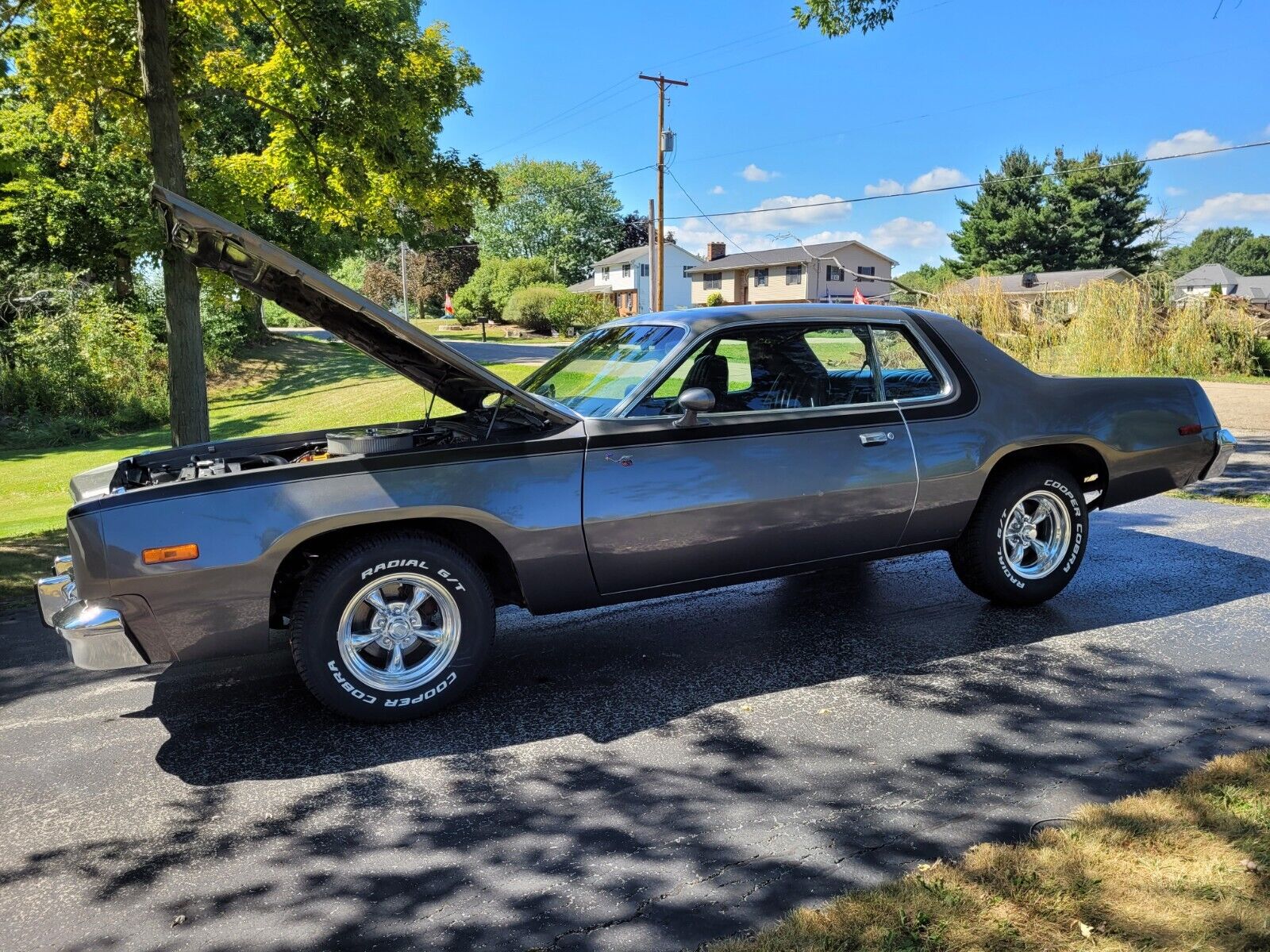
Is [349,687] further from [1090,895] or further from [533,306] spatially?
[533,306]

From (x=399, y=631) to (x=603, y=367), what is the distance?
1.69 m

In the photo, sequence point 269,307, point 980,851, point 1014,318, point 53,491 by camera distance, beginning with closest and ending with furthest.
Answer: point 980,851 < point 53,491 < point 1014,318 < point 269,307

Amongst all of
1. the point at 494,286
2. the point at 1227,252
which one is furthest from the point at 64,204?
the point at 1227,252

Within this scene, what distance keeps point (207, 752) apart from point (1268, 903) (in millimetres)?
3689

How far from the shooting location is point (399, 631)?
4012mm

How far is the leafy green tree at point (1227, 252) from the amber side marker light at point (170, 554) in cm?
13491

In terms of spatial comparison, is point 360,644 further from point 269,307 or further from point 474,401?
point 269,307

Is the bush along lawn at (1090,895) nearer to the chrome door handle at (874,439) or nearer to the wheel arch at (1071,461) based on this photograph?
the chrome door handle at (874,439)

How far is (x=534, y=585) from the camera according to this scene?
4188mm

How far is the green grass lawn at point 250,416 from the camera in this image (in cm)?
867

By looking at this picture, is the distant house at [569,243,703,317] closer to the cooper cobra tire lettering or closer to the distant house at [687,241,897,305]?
the distant house at [687,241,897,305]

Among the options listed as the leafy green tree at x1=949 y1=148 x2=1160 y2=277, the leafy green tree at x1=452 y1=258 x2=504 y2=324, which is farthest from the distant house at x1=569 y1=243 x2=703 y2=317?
the leafy green tree at x1=949 y1=148 x2=1160 y2=277

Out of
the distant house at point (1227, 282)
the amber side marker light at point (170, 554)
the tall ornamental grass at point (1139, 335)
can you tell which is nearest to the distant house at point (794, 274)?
the distant house at point (1227, 282)

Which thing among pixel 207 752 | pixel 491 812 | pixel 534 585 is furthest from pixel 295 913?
pixel 534 585
